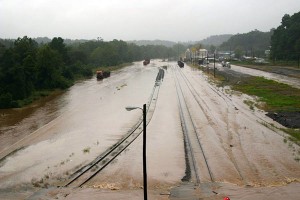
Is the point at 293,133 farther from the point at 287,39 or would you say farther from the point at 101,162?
the point at 287,39

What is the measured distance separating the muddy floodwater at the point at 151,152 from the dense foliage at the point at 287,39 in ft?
203

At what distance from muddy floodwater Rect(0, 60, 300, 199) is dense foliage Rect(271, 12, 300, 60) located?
6174cm

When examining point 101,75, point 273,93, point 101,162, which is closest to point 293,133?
point 101,162

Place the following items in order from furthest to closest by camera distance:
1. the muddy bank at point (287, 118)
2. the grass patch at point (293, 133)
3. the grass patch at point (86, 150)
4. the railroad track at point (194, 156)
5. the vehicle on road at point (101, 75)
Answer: the vehicle on road at point (101, 75), the muddy bank at point (287, 118), the grass patch at point (293, 133), the grass patch at point (86, 150), the railroad track at point (194, 156)

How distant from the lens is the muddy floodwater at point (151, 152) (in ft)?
63.9

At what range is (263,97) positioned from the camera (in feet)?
161

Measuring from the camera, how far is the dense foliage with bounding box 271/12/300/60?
100125 millimetres

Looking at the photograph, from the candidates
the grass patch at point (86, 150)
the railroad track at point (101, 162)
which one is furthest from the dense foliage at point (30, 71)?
the grass patch at point (86, 150)

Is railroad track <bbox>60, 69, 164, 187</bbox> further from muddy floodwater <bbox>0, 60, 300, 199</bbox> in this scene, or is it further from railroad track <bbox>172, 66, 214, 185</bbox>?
railroad track <bbox>172, 66, 214, 185</bbox>

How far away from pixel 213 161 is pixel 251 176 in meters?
3.32

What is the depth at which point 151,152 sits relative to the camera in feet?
87.0

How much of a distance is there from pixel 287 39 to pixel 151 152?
88988 mm

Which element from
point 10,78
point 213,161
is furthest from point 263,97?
point 10,78

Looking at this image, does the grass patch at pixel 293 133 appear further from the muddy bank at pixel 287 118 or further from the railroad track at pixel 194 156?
the railroad track at pixel 194 156
